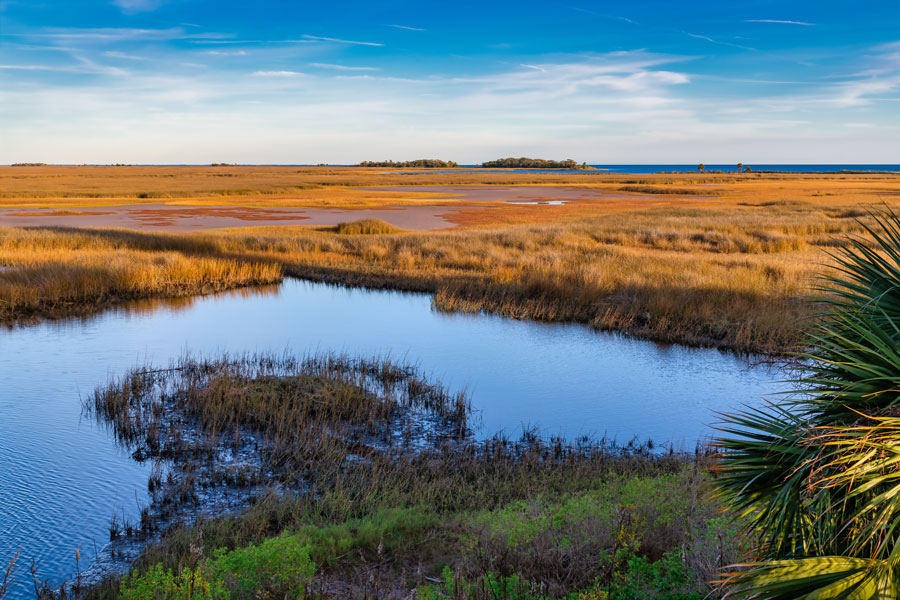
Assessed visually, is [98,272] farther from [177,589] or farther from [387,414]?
[177,589]

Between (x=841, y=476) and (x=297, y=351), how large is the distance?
51.7 ft

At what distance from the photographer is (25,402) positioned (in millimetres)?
13648

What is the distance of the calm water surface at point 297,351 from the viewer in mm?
9281

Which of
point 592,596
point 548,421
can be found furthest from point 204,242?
point 592,596

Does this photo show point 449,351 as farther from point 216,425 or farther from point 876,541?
point 876,541

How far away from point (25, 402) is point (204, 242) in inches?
925

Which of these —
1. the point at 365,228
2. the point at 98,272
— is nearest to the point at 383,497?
the point at 98,272

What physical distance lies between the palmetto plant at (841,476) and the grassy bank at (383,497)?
52.1 inches

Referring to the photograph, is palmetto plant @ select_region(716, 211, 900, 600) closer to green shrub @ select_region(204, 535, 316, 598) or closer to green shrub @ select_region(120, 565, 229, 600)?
green shrub @ select_region(204, 535, 316, 598)

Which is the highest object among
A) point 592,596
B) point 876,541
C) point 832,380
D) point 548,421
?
point 832,380

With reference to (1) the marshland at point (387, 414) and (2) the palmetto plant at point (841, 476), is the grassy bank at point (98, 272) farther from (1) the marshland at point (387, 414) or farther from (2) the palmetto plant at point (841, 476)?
(2) the palmetto plant at point (841, 476)

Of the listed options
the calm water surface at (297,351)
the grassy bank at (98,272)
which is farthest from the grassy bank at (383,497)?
the grassy bank at (98,272)

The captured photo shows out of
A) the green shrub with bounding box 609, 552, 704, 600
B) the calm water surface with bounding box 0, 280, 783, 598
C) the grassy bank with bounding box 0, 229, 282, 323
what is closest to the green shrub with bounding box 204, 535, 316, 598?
the green shrub with bounding box 609, 552, 704, 600

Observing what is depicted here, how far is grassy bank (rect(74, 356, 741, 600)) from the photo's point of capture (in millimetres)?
5652
